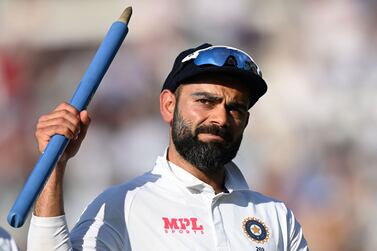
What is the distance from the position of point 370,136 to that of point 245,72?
16.4ft

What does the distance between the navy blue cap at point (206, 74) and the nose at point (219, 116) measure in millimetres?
134

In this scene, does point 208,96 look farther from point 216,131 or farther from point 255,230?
point 255,230

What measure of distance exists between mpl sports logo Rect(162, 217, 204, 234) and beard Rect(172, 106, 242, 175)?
0.23 meters

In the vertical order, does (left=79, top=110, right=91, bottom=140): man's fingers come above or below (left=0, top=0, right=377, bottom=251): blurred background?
below

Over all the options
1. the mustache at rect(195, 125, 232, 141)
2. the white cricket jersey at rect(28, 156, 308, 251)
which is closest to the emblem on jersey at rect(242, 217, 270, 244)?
the white cricket jersey at rect(28, 156, 308, 251)

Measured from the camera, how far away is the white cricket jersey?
3000mm

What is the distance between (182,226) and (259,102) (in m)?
5.35

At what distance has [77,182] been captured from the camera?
8297mm

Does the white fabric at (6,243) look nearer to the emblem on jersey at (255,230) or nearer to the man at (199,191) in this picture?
the man at (199,191)

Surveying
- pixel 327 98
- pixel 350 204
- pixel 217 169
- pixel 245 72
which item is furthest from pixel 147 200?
pixel 327 98

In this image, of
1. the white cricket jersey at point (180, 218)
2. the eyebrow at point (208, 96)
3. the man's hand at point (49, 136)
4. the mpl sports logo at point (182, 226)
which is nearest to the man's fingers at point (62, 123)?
the man's hand at point (49, 136)

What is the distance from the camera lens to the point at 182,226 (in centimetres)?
310

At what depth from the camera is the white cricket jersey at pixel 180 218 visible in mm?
3000

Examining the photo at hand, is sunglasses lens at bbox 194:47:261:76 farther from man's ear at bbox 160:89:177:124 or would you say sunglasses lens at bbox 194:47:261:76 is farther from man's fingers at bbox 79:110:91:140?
man's fingers at bbox 79:110:91:140
